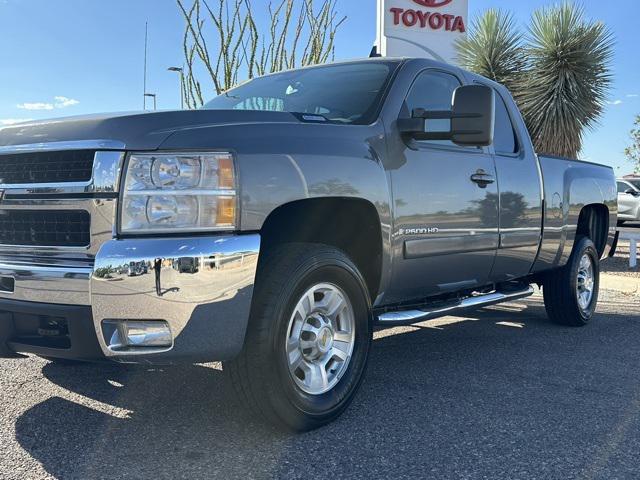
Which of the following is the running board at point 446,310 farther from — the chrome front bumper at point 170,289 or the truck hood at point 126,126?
the truck hood at point 126,126

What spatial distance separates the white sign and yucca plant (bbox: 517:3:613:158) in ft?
6.01

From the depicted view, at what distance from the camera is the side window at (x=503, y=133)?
512 centimetres

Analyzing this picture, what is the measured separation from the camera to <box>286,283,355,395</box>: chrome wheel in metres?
3.34

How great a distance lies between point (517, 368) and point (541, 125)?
36.1 ft

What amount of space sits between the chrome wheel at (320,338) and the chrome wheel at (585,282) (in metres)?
3.67

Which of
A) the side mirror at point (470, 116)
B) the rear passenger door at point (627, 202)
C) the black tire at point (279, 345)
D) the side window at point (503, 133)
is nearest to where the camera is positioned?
the black tire at point (279, 345)

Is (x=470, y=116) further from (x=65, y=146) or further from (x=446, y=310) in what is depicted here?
(x=65, y=146)

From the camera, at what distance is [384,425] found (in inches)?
135

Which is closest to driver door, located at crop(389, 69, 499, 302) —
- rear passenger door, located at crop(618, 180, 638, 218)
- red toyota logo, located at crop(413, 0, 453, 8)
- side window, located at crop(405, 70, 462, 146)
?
side window, located at crop(405, 70, 462, 146)

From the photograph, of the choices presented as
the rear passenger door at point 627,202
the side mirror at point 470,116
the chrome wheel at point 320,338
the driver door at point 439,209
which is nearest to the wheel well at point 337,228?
the driver door at point 439,209

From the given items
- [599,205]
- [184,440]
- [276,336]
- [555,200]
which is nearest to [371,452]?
[276,336]

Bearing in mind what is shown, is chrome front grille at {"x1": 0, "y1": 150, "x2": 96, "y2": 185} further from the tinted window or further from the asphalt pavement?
the tinted window

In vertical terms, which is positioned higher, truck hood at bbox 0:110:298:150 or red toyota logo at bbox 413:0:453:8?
red toyota logo at bbox 413:0:453:8

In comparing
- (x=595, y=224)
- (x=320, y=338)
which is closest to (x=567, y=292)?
(x=595, y=224)
